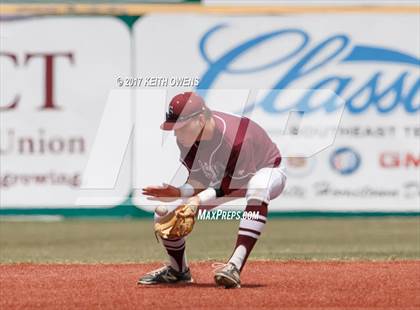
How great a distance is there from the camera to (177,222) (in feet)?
29.9

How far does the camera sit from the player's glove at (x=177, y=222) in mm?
9070

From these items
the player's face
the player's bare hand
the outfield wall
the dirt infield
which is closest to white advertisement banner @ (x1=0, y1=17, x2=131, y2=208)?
the outfield wall

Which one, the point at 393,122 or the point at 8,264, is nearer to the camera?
the point at 8,264

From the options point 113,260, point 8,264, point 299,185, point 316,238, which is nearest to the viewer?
point 8,264

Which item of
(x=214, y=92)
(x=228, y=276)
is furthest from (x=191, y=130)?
(x=214, y=92)

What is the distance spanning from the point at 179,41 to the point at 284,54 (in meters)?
1.76

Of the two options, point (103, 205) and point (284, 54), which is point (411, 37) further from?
point (103, 205)

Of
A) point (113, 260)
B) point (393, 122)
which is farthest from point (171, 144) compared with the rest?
point (113, 260)

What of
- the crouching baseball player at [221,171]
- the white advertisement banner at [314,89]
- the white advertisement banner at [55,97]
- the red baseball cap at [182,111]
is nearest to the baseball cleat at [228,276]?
the crouching baseball player at [221,171]

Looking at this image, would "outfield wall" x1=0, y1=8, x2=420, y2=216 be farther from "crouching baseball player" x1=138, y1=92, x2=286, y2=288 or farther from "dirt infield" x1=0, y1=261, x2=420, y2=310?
"crouching baseball player" x1=138, y1=92, x2=286, y2=288

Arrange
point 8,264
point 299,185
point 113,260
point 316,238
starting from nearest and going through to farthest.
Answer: point 8,264
point 113,260
point 316,238
point 299,185

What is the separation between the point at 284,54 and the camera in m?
19.8

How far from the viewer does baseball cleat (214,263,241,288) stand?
8883 millimetres

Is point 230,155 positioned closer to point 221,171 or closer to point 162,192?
point 221,171
